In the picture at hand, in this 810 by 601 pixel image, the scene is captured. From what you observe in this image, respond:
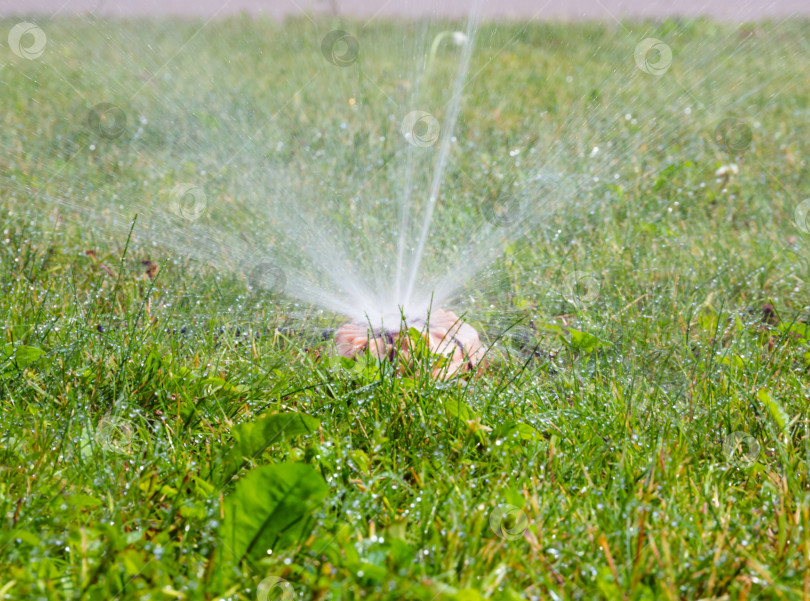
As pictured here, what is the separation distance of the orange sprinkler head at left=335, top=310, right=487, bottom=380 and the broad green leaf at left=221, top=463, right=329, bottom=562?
67 cm

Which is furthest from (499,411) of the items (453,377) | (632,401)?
(632,401)

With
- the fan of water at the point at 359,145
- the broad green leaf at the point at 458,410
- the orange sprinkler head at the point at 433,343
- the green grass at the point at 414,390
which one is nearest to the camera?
the green grass at the point at 414,390

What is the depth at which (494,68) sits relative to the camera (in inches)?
230

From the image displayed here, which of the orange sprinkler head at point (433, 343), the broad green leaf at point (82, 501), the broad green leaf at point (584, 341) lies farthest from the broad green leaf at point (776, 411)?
the broad green leaf at point (82, 501)

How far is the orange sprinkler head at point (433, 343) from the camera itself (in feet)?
7.03

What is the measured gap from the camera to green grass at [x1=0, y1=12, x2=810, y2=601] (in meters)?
1.41

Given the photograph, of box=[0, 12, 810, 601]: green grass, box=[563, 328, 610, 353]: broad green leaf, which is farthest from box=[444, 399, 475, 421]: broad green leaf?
box=[563, 328, 610, 353]: broad green leaf

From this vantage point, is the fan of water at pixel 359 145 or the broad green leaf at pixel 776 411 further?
the fan of water at pixel 359 145

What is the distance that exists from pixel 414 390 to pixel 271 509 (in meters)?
0.58

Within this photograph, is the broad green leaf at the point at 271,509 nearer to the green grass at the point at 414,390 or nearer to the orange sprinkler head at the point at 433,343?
the green grass at the point at 414,390

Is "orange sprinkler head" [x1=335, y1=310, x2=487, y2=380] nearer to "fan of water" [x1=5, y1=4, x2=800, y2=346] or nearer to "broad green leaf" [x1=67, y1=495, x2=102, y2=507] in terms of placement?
"fan of water" [x1=5, y1=4, x2=800, y2=346]

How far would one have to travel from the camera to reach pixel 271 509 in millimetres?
1435

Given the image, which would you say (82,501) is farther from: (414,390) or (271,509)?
Result: (414,390)

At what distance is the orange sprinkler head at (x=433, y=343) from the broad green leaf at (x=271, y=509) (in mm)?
667
